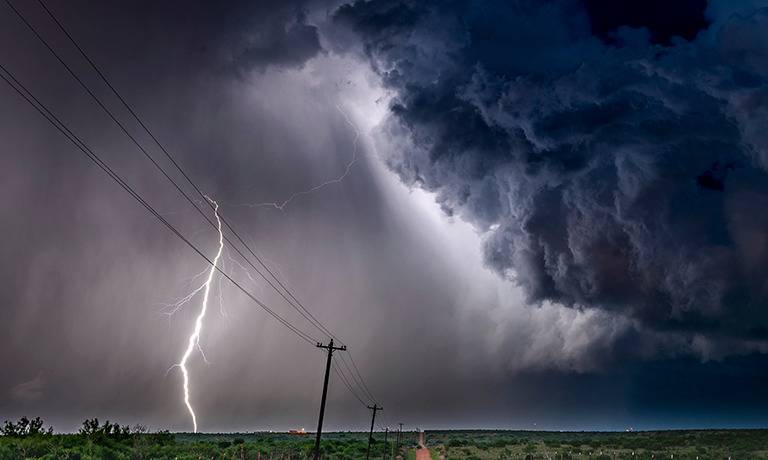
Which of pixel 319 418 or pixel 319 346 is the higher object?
pixel 319 346

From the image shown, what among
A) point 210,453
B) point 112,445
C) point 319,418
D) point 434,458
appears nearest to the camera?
point 319,418

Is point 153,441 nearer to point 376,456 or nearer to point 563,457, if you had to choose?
point 376,456

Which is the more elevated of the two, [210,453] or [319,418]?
[319,418]

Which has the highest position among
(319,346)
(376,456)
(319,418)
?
(319,346)

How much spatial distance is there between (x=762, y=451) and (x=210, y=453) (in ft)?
200

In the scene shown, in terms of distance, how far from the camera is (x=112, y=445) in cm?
4972

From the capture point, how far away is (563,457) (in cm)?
6353

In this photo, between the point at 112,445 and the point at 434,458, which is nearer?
the point at 112,445

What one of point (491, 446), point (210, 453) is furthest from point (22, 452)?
point (491, 446)

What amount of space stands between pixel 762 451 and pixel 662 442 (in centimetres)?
2260

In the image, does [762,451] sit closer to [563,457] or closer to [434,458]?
[563,457]

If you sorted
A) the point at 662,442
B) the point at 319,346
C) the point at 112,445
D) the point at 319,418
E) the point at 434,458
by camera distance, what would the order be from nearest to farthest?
the point at 319,418 < the point at 319,346 < the point at 112,445 < the point at 434,458 < the point at 662,442

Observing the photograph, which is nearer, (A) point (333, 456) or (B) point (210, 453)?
(B) point (210, 453)

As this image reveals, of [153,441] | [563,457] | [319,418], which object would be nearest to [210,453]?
[153,441]
